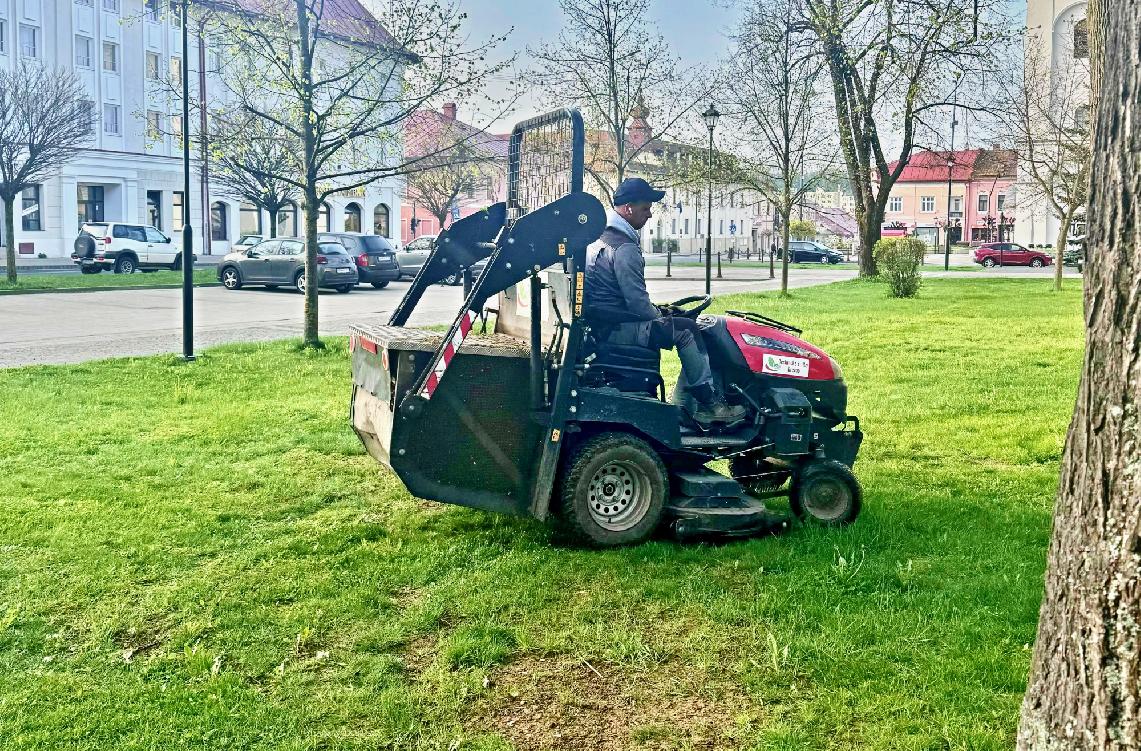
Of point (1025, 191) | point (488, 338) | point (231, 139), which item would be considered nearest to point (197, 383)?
point (231, 139)

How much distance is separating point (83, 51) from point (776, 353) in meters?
54.6

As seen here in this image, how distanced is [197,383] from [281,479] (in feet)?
15.1

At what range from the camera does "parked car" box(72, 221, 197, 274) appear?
3669 cm

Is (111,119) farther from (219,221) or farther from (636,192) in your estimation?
(636,192)

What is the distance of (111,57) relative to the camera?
54.0m

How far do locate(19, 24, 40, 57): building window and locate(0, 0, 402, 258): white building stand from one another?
4 cm

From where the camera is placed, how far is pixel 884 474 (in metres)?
7.68

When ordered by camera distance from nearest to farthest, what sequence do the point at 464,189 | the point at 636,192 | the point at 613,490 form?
1. the point at 613,490
2. the point at 636,192
3. the point at 464,189

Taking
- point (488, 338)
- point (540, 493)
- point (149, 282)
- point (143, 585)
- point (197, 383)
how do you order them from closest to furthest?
point (143, 585) < point (540, 493) < point (488, 338) < point (197, 383) < point (149, 282)

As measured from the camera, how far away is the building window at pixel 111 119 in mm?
53688

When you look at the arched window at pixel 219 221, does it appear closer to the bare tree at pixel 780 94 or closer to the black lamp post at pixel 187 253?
the bare tree at pixel 780 94

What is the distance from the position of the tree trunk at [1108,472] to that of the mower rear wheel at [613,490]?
3.07 m

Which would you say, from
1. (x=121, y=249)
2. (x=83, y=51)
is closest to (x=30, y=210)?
(x=83, y=51)

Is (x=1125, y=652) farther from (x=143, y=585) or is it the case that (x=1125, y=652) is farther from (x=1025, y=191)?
(x=1025, y=191)
